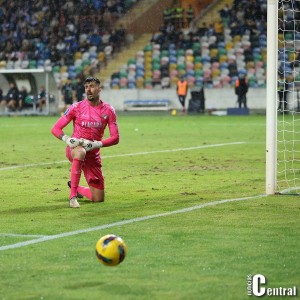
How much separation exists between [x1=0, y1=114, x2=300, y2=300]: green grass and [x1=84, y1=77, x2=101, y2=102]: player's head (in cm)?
138

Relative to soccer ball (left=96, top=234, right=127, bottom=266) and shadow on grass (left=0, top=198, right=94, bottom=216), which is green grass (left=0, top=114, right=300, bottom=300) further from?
soccer ball (left=96, top=234, right=127, bottom=266)

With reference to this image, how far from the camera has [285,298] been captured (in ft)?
20.8

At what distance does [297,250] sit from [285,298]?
1855 mm

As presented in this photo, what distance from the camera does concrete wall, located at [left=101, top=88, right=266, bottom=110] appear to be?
43531mm

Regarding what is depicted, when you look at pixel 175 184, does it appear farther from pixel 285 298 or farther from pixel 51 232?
pixel 285 298

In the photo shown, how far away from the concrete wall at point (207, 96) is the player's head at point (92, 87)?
104ft

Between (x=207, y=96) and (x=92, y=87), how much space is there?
107 ft

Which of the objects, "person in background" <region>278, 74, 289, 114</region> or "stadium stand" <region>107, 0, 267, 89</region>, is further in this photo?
"stadium stand" <region>107, 0, 267, 89</region>

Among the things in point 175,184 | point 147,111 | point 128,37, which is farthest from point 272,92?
point 128,37

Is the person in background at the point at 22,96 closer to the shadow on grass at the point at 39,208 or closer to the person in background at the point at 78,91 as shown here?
the person in background at the point at 78,91

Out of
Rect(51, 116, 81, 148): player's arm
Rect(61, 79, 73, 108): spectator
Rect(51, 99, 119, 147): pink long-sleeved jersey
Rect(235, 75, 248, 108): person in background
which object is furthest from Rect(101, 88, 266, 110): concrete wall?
Rect(51, 116, 81, 148): player's arm

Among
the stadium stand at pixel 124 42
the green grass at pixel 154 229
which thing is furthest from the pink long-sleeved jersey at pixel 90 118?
the stadium stand at pixel 124 42

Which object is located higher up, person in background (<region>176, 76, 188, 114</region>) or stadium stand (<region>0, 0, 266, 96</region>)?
stadium stand (<region>0, 0, 266, 96</region>)

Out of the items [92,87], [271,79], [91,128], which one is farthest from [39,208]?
[271,79]
